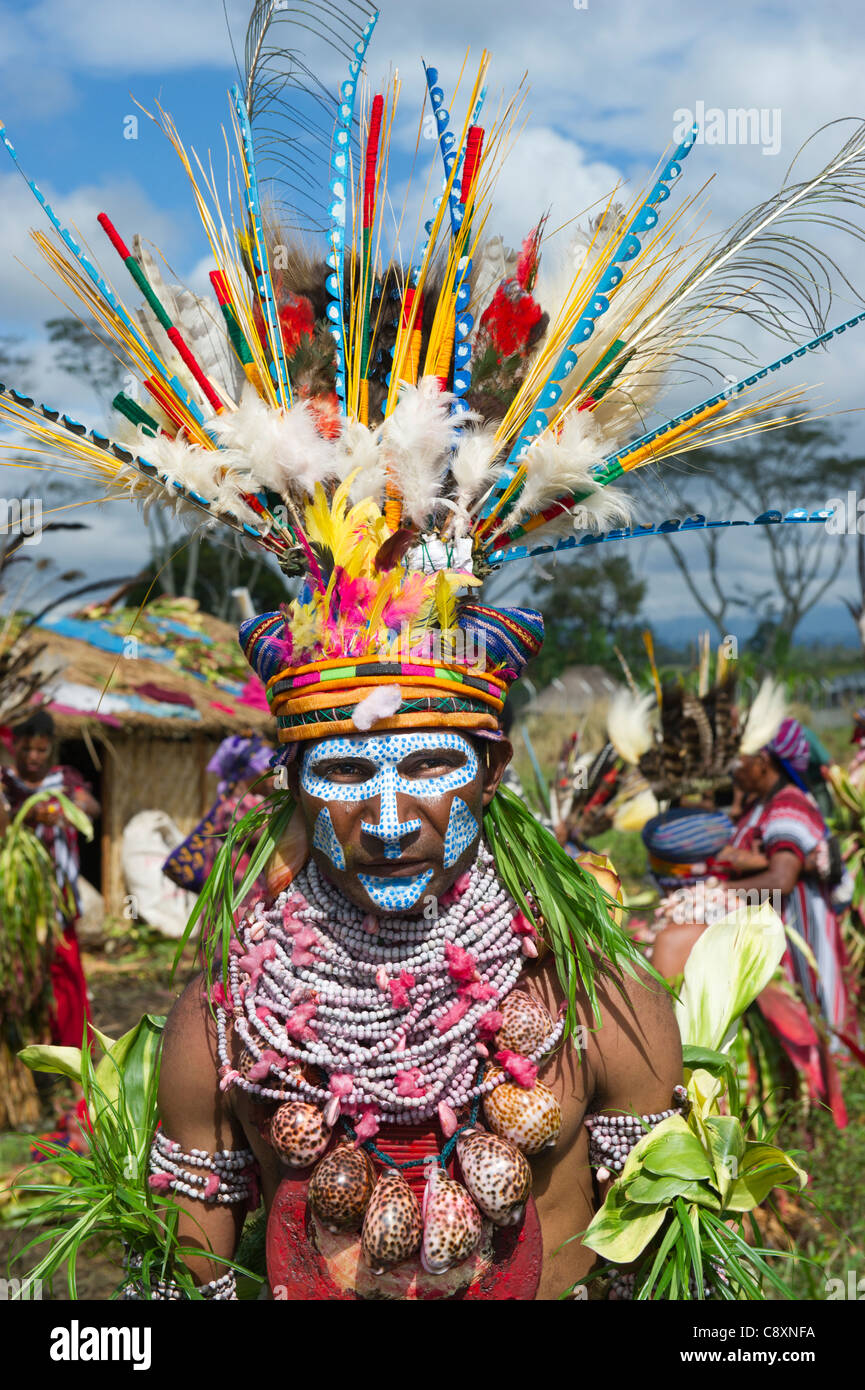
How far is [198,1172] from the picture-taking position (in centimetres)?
228

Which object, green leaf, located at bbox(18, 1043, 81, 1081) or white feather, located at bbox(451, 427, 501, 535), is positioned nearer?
white feather, located at bbox(451, 427, 501, 535)

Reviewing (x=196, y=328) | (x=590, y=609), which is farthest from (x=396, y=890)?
(x=590, y=609)

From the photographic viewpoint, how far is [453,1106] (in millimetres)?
2170

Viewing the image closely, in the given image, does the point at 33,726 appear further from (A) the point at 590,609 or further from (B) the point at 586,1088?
(A) the point at 590,609

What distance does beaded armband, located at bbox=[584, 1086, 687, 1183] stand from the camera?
7.32 feet

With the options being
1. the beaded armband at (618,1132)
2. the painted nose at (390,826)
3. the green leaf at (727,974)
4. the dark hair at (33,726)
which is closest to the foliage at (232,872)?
the painted nose at (390,826)

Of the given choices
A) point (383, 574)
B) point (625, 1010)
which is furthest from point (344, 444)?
point (625, 1010)

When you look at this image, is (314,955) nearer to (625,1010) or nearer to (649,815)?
(625,1010)

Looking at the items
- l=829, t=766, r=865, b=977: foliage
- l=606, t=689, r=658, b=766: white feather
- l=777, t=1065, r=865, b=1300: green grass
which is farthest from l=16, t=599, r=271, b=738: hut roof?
l=777, t=1065, r=865, b=1300: green grass

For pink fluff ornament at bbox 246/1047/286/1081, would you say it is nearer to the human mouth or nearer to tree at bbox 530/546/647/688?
the human mouth

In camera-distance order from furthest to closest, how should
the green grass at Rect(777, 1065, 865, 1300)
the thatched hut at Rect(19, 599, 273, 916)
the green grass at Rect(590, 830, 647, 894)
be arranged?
the green grass at Rect(590, 830, 647, 894)
the thatched hut at Rect(19, 599, 273, 916)
the green grass at Rect(777, 1065, 865, 1300)

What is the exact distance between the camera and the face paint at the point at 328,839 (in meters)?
2.12

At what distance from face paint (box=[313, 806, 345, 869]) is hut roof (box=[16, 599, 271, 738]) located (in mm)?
8837

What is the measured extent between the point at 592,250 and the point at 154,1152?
204 cm
